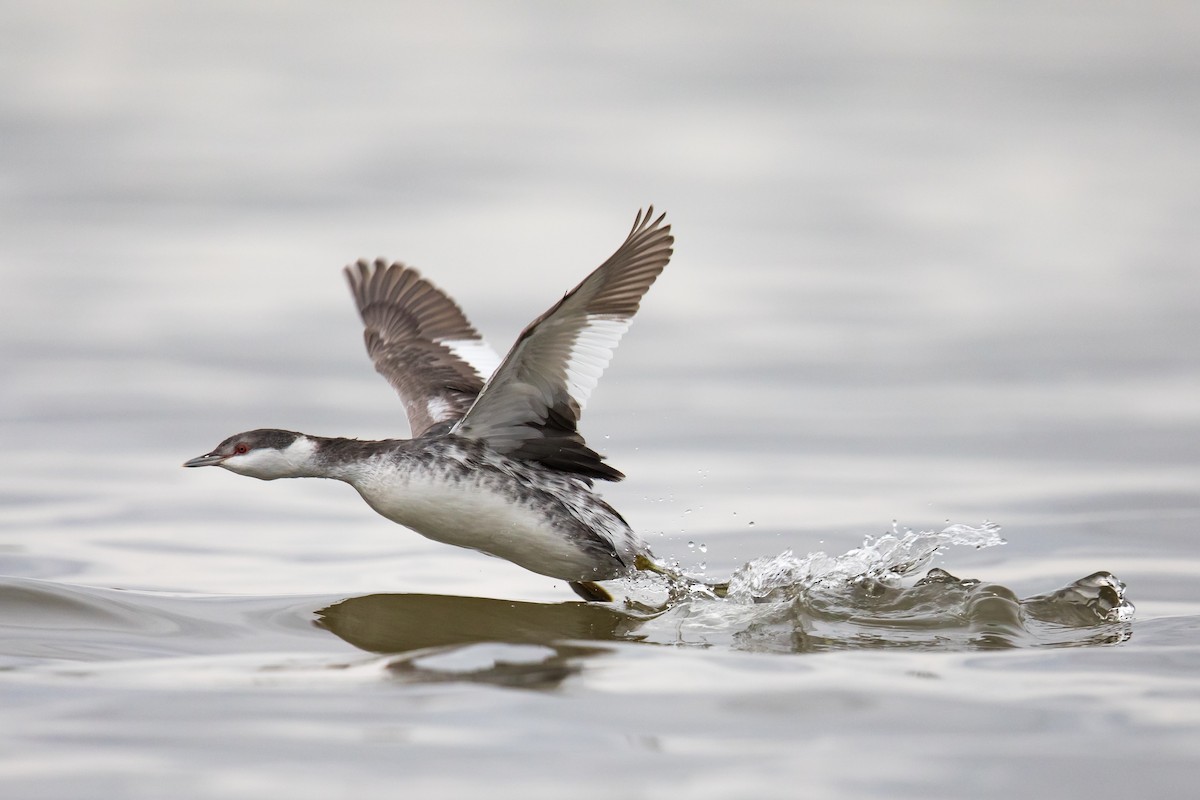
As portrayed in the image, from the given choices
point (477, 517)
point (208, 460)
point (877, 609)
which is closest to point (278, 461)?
point (208, 460)

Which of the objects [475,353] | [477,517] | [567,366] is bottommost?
[477,517]

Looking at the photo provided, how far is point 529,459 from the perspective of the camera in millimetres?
8062

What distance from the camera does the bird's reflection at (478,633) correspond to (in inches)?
225

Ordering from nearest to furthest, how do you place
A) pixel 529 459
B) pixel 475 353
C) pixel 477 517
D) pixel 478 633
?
pixel 478 633 < pixel 477 517 < pixel 529 459 < pixel 475 353

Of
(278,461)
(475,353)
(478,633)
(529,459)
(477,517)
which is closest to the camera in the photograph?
(478,633)

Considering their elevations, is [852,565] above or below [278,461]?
below

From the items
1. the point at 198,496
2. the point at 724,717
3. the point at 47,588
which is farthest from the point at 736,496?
the point at 724,717

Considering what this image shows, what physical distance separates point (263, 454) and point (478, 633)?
6.65 ft

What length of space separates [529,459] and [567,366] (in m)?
0.60

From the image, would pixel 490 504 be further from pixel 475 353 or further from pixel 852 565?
pixel 475 353

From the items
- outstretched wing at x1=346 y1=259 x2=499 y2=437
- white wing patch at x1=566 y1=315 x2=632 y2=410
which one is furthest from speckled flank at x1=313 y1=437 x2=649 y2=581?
outstretched wing at x1=346 y1=259 x2=499 y2=437

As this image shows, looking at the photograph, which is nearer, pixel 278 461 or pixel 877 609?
pixel 877 609

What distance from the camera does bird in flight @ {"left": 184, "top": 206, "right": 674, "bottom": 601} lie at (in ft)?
24.8

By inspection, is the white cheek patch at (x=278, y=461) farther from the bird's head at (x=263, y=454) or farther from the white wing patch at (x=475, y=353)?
the white wing patch at (x=475, y=353)
